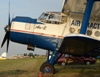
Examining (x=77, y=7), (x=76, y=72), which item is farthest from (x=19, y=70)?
(x=77, y=7)

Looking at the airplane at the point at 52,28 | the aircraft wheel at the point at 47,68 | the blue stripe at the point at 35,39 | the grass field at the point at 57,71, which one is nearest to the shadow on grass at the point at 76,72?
the grass field at the point at 57,71

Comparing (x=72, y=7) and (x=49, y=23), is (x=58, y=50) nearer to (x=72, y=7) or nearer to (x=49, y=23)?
(x=49, y=23)

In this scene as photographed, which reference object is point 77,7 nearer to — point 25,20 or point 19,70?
point 25,20

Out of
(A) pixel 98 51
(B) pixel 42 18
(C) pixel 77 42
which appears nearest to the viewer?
(C) pixel 77 42

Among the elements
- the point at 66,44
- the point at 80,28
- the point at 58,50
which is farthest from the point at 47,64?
the point at 80,28

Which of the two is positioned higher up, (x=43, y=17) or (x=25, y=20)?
(x=43, y=17)

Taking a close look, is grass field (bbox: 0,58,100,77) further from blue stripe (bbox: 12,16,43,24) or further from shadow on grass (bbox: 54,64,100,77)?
blue stripe (bbox: 12,16,43,24)

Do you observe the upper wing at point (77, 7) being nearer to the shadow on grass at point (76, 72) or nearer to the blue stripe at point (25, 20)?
the blue stripe at point (25, 20)

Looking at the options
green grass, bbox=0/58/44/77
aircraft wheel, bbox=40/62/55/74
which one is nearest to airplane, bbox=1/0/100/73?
aircraft wheel, bbox=40/62/55/74

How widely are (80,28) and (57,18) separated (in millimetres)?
1307

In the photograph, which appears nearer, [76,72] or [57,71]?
[76,72]

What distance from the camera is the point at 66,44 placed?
395 inches

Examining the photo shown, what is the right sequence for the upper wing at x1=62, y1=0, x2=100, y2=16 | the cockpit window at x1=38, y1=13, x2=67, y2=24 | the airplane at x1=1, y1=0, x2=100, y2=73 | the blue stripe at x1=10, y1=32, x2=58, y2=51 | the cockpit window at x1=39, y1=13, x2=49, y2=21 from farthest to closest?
1. the cockpit window at x1=39, y1=13, x2=49, y2=21
2. the cockpit window at x1=38, y1=13, x2=67, y2=24
3. the blue stripe at x1=10, y1=32, x2=58, y2=51
4. the airplane at x1=1, y1=0, x2=100, y2=73
5. the upper wing at x1=62, y1=0, x2=100, y2=16

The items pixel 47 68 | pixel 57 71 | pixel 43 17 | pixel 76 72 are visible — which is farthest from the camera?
pixel 57 71
